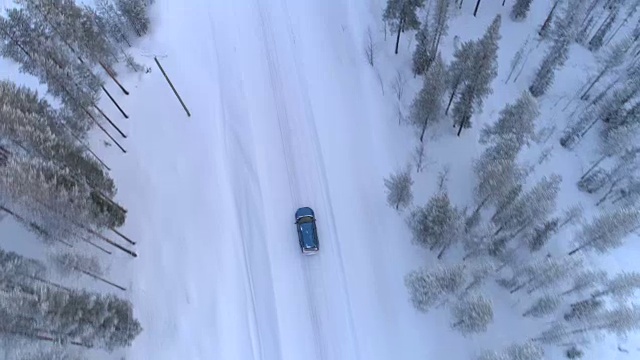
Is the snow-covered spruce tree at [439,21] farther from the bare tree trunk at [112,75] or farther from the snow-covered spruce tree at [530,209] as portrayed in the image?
the bare tree trunk at [112,75]

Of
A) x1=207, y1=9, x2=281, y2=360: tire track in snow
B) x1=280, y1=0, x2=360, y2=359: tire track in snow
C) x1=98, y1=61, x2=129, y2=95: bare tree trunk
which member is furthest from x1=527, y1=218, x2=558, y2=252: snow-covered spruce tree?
x1=98, y1=61, x2=129, y2=95: bare tree trunk

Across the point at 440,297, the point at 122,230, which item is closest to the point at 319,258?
the point at 440,297

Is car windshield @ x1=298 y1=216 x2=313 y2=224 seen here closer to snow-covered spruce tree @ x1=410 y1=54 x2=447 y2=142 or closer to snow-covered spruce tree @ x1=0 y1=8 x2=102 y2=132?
snow-covered spruce tree @ x1=410 y1=54 x2=447 y2=142

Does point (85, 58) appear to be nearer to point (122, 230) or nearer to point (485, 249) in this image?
point (122, 230)

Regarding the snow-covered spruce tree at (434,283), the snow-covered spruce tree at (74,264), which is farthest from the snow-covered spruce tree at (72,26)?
the snow-covered spruce tree at (434,283)

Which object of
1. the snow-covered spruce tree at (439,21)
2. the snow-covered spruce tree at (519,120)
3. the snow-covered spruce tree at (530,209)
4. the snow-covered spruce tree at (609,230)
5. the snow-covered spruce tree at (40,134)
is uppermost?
the snow-covered spruce tree at (439,21)
